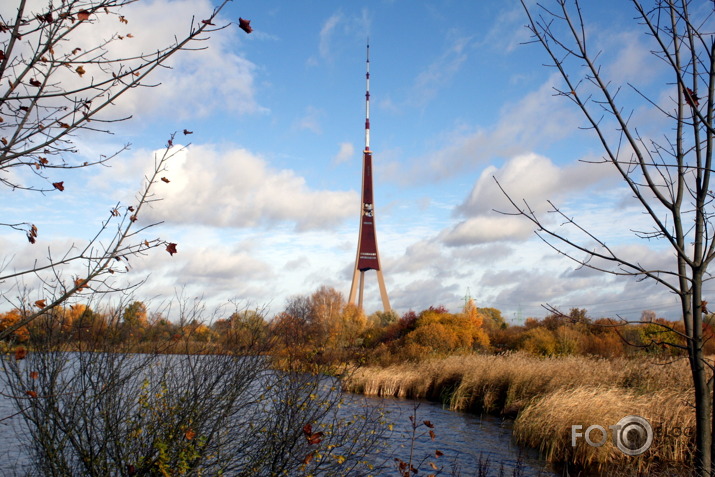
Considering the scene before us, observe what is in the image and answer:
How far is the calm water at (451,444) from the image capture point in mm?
8781

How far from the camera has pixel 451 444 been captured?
11.4 metres

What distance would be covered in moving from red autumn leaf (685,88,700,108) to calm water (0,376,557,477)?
573cm

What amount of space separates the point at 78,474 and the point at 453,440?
28.8 ft

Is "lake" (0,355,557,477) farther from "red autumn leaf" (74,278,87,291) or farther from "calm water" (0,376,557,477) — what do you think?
"red autumn leaf" (74,278,87,291)

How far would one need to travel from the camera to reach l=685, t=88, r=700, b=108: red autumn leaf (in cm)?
215

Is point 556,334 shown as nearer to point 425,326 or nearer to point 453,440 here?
point 425,326

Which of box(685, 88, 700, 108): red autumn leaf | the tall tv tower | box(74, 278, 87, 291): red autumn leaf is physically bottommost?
box(74, 278, 87, 291): red autumn leaf

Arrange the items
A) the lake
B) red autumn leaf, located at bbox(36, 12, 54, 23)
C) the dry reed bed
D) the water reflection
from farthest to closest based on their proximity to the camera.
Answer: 1. the water reflection
2. the dry reed bed
3. the lake
4. red autumn leaf, located at bbox(36, 12, 54, 23)

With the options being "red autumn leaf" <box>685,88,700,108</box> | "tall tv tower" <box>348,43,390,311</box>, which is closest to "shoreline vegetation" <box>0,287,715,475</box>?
"red autumn leaf" <box>685,88,700,108</box>

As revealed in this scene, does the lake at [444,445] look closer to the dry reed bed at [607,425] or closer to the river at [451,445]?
the river at [451,445]

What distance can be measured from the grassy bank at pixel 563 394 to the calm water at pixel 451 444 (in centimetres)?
56

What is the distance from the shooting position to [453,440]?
11.8 metres

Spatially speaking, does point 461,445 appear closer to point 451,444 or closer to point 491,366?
point 451,444

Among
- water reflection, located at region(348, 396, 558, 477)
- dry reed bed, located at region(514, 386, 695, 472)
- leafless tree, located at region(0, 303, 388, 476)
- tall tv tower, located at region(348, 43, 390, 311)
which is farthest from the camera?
tall tv tower, located at region(348, 43, 390, 311)
